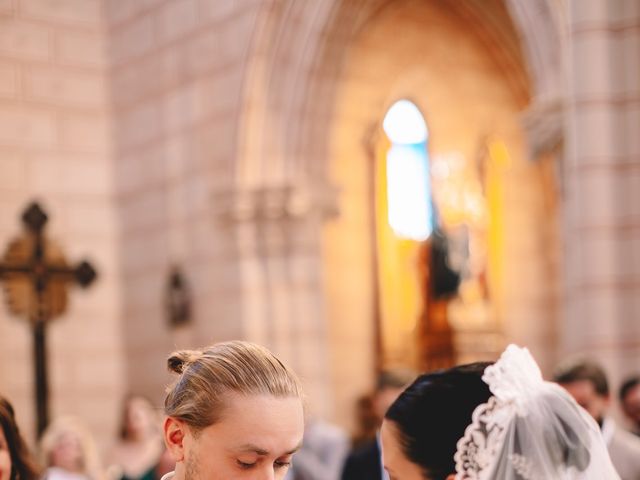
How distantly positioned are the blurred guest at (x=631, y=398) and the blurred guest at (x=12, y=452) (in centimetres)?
382

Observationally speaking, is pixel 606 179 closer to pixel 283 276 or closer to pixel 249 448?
pixel 283 276

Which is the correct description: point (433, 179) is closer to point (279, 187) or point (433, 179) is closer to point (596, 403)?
point (279, 187)

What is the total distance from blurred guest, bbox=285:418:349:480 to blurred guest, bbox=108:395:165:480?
40.9 inches

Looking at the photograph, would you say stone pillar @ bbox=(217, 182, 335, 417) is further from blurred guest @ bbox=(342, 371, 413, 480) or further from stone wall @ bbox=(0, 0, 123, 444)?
blurred guest @ bbox=(342, 371, 413, 480)

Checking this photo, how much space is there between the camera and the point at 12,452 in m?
3.70

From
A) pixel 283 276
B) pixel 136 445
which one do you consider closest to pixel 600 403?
pixel 136 445

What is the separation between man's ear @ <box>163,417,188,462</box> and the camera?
2.57 meters

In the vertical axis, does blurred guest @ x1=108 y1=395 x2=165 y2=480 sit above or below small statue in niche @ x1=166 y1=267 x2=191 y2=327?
below

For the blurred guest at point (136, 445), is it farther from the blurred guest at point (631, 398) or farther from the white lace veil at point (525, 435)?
the white lace veil at point (525, 435)

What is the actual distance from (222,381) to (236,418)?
9 cm

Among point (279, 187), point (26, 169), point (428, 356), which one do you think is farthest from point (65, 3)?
point (428, 356)

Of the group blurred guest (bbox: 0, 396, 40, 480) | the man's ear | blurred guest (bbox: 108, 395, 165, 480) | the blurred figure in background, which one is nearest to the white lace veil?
the man's ear

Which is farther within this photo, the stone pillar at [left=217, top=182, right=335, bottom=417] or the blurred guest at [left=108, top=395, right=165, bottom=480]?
the stone pillar at [left=217, top=182, right=335, bottom=417]

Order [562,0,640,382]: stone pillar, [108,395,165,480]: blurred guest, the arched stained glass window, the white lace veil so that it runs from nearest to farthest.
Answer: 1. the white lace veil
2. [562,0,640,382]: stone pillar
3. [108,395,165,480]: blurred guest
4. the arched stained glass window
